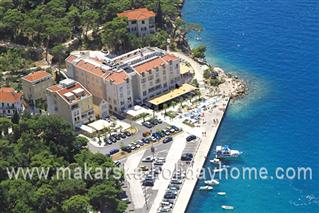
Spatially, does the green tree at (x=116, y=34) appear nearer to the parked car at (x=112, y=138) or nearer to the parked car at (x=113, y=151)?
the parked car at (x=112, y=138)

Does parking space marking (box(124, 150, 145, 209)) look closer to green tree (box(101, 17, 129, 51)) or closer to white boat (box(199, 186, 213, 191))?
white boat (box(199, 186, 213, 191))

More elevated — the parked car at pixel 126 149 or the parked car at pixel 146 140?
the parked car at pixel 146 140

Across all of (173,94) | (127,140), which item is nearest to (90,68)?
(173,94)

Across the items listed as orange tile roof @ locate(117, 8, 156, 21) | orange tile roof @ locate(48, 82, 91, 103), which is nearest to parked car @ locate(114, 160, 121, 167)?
orange tile roof @ locate(48, 82, 91, 103)

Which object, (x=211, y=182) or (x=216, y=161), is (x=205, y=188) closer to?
(x=211, y=182)

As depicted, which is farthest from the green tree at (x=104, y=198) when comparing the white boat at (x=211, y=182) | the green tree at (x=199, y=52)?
the green tree at (x=199, y=52)

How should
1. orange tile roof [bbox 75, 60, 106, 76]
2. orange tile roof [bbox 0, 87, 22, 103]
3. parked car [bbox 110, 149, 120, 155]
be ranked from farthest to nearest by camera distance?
orange tile roof [bbox 75, 60, 106, 76] → orange tile roof [bbox 0, 87, 22, 103] → parked car [bbox 110, 149, 120, 155]

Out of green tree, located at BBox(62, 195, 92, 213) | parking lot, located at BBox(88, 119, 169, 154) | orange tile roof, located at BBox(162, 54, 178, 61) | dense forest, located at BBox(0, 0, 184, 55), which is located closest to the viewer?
green tree, located at BBox(62, 195, 92, 213)

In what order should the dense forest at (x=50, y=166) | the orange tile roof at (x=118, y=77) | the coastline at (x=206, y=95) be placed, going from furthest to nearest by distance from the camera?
the orange tile roof at (x=118, y=77) → the coastline at (x=206, y=95) → the dense forest at (x=50, y=166)

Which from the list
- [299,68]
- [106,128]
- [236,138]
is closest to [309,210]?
[236,138]
